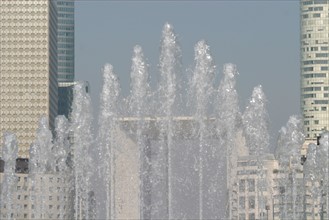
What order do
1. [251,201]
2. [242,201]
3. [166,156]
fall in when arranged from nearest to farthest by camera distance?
[166,156], [251,201], [242,201]

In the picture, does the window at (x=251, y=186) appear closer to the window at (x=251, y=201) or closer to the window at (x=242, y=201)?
the window at (x=251, y=201)

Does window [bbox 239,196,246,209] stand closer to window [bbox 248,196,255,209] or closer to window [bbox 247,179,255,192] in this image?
window [bbox 248,196,255,209]

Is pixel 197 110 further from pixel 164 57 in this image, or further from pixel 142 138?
pixel 142 138

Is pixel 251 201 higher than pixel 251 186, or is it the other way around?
pixel 251 186

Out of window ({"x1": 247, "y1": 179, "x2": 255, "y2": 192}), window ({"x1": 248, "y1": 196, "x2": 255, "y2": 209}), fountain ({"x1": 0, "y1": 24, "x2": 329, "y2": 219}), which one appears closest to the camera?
fountain ({"x1": 0, "y1": 24, "x2": 329, "y2": 219})

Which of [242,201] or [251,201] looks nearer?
[251,201]

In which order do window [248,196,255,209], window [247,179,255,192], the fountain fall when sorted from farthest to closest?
window [248,196,255,209]
window [247,179,255,192]
the fountain

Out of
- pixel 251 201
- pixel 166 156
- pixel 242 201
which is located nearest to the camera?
pixel 166 156

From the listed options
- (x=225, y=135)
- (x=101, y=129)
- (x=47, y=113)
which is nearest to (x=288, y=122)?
(x=225, y=135)

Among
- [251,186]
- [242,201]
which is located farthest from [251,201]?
[251,186]

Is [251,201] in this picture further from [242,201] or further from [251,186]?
[251,186]

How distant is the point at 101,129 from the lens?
4028 inches

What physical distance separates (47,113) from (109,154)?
9126cm

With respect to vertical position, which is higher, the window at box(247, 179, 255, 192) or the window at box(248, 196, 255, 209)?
the window at box(247, 179, 255, 192)
